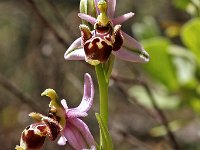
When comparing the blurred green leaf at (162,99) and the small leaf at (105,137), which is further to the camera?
the blurred green leaf at (162,99)

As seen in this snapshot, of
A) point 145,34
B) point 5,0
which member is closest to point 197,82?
point 145,34

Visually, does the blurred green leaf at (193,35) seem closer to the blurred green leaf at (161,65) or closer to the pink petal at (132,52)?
the blurred green leaf at (161,65)

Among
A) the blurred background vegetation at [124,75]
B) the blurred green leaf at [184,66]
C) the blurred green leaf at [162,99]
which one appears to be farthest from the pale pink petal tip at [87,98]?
the blurred green leaf at [162,99]

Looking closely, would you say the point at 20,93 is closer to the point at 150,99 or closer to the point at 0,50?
the point at 150,99

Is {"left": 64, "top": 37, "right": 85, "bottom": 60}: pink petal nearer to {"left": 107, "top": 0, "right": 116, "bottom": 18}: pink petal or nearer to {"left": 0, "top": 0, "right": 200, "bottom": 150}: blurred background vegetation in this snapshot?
{"left": 107, "top": 0, "right": 116, "bottom": 18}: pink petal

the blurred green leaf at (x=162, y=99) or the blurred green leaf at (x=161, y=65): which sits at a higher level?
the blurred green leaf at (x=161, y=65)

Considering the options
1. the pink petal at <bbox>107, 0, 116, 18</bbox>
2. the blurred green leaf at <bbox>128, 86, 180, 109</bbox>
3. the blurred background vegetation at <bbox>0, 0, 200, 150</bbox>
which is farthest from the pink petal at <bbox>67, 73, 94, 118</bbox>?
the blurred green leaf at <bbox>128, 86, 180, 109</bbox>

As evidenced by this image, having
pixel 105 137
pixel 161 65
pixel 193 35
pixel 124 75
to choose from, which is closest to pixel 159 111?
pixel 161 65
